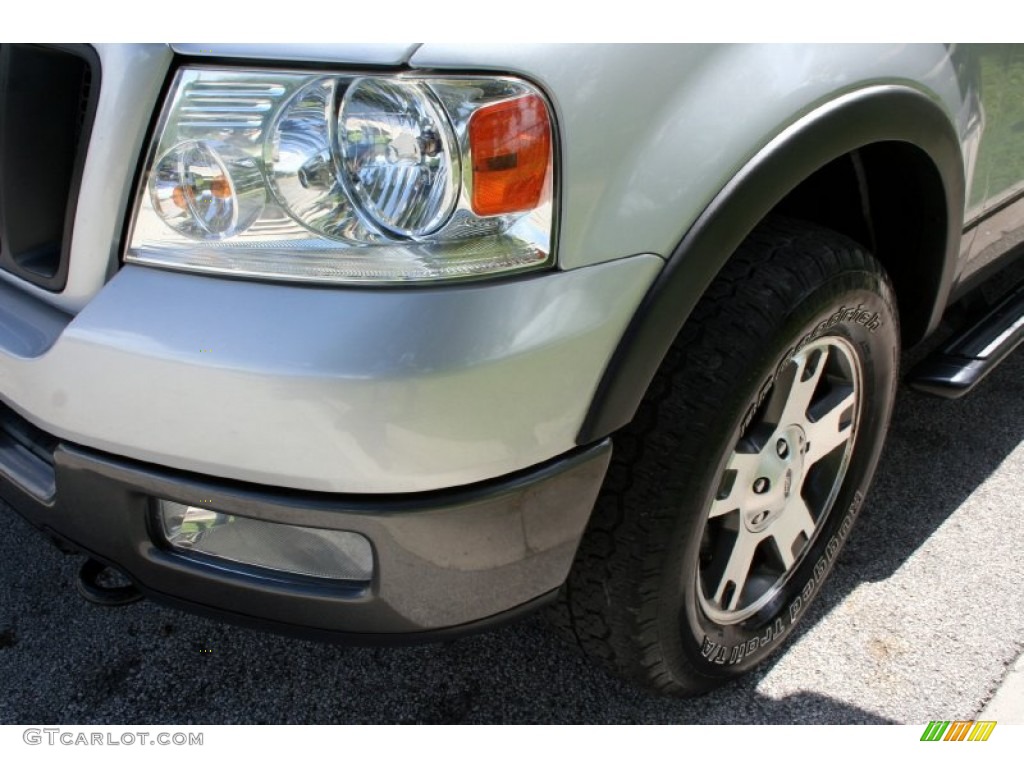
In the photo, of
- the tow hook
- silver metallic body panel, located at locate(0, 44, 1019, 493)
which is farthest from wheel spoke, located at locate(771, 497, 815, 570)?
the tow hook

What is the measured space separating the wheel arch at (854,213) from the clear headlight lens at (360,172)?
213 millimetres

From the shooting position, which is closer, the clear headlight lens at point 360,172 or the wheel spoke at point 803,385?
the clear headlight lens at point 360,172

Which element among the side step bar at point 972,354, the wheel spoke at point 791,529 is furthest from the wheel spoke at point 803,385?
the side step bar at point 972,354

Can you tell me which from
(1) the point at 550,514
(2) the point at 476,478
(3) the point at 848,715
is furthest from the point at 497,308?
(3) the point at 848,715

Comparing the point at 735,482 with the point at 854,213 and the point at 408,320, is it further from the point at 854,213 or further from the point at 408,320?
the point at 408,320

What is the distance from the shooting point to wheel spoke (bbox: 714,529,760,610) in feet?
6.27

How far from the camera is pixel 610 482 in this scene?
157cm

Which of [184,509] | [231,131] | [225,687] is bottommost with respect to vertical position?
[225,687]

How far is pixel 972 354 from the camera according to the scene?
2332 millimetres

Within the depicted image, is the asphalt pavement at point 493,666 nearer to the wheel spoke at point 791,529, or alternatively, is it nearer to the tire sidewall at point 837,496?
the tire sidewall at point 837,496

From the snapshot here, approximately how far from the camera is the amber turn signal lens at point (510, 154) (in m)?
1.26

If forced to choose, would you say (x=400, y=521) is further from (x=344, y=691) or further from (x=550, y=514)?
(x=344, y=691)

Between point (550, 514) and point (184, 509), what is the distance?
1.80 ft

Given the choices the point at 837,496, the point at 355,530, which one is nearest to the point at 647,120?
the point at 355,530
